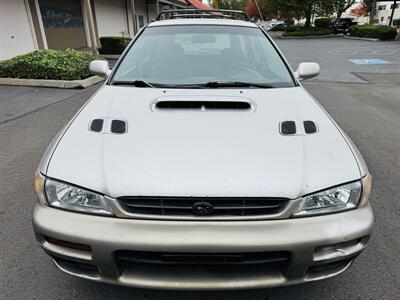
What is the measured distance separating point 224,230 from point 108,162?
69 cm

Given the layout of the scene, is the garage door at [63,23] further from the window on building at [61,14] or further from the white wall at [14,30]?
the white wall at [14,30]

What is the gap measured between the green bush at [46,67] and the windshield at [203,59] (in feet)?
18.2

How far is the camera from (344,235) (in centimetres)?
160

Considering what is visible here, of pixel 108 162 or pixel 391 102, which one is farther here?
pixel 391 102

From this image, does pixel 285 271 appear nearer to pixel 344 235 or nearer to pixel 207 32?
pixel 344 235

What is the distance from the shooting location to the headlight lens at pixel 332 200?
163 cm

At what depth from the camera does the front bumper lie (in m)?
1.53

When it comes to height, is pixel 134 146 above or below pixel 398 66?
above

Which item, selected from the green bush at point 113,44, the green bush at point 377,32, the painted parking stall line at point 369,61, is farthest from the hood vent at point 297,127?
the green bush at point 377,32

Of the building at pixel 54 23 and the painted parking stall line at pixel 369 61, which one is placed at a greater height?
the building at pixel 54 23

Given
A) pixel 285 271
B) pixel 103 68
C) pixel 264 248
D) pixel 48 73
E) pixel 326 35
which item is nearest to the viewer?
pixel 264 248

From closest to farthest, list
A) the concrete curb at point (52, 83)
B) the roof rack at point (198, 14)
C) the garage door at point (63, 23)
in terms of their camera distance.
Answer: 1. the roof rack at point (198, 14)
2. the concrete curb at point (52, 83)
3. the garage door at point (63, 23)

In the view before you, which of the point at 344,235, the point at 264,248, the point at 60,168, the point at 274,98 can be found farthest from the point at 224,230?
the point at 274,98

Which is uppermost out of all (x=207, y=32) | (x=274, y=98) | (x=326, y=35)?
(x=207, y=32)
